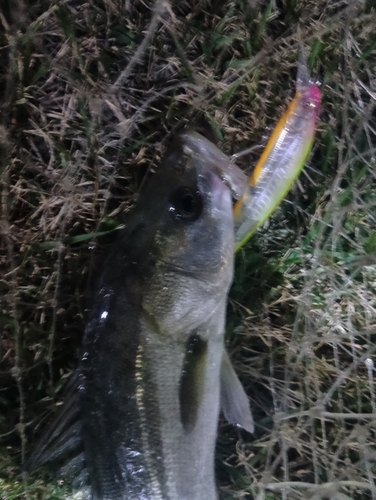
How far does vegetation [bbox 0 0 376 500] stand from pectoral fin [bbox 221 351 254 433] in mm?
279

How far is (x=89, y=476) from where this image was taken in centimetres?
182

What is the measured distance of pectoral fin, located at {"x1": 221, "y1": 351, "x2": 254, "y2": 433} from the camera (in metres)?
1.97

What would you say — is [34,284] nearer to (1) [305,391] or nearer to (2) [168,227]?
(2) [168,227]

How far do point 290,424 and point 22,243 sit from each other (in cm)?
146

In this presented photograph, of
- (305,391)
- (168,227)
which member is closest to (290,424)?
(305,391)

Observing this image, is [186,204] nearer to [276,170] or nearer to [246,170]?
[276,170]

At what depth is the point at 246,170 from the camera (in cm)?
223

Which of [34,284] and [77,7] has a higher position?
[77,7]

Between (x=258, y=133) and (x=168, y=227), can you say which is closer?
(x=168, y=227)

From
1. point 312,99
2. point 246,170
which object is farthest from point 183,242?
point 312,99

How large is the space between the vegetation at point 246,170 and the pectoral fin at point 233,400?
0.91ft

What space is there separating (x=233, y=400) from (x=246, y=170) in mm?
979

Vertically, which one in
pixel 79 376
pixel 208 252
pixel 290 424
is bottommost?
pixel 290 424

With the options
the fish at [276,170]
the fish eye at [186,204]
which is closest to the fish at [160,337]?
the fish eye at [186,204]
